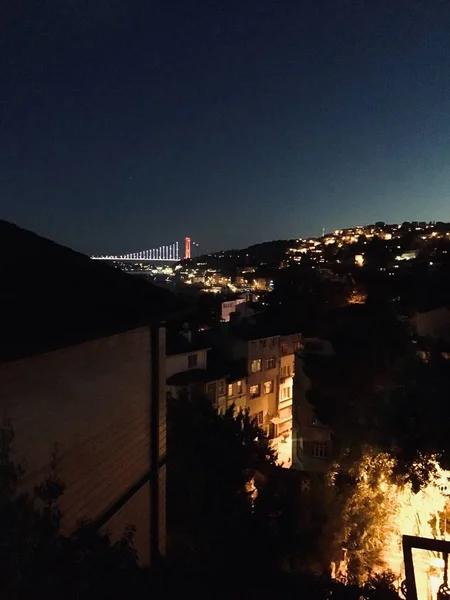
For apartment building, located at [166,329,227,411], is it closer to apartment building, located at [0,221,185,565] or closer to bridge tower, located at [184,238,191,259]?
apartment building, located at [0,221,185,565]

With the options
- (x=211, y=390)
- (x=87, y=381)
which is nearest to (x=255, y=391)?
(x=211, y=390)

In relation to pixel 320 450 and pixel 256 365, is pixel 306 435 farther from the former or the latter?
pixel 256 365

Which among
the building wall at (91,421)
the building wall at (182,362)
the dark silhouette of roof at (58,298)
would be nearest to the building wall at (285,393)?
the building wall at (182,362)

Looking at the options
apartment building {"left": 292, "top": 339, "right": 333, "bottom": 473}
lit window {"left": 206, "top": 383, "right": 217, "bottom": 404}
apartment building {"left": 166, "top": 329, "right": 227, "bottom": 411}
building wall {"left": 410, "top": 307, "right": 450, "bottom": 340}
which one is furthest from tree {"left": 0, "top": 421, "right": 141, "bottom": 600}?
lit window {"left": 206, "top": 383, "right": 217, "bottom": 404}

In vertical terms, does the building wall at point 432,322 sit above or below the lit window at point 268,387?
above

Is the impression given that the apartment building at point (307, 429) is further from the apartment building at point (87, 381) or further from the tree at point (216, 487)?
the apartment building at point (87, 381)

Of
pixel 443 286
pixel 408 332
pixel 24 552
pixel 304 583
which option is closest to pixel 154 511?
pixel 304 583

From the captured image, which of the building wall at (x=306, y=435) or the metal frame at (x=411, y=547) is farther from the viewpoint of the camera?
the building wall at (x=306, y=435)
